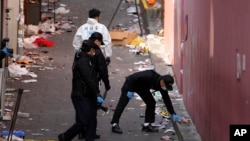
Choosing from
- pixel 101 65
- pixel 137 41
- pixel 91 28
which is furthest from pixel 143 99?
pixel 137 41

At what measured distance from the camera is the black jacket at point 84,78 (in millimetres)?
12055

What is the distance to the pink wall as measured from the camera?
9.23 m

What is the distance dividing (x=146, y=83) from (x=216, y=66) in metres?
2.44

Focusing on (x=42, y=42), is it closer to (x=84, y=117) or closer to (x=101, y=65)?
(x=101, y=65)

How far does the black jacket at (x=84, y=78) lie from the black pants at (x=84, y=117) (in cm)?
13

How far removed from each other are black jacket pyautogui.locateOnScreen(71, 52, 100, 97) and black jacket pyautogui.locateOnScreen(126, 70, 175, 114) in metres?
1.36

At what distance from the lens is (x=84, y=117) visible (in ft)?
40.1

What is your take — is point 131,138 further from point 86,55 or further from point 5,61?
point 5,61

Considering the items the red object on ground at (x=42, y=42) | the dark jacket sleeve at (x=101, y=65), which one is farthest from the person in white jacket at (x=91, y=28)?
the red object on ground at (x=42, y=42)

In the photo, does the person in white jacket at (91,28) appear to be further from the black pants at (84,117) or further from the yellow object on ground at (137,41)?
the yellow object on ground at (137,41)

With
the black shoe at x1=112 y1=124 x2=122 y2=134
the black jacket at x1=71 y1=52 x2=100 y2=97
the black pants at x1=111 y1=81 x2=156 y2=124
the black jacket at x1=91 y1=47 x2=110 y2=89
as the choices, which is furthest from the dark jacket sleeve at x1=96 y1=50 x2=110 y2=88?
the black shoe at x1=112 y1=124 x2=122 y2=134

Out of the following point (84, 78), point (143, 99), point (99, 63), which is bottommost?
point (143, 99)

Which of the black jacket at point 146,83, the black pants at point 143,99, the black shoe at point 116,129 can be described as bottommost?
the black shoe at point 116,129

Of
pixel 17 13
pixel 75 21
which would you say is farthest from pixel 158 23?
pixel 17 13
